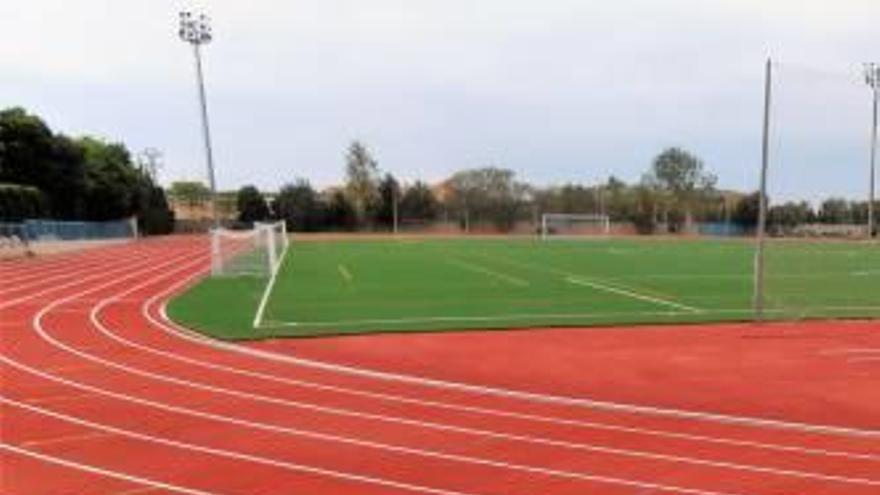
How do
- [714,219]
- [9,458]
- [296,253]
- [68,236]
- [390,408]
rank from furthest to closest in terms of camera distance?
[714,219], [68,236], [296,253], [390,408], [9,458]

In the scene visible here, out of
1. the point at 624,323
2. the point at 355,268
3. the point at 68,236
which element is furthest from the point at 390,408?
the point at 68,236

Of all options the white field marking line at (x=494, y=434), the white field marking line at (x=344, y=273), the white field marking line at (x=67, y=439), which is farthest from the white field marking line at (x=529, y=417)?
the white field marking line at (x=344, y=273)

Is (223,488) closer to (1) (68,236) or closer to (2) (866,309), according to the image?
(2) (866,309)

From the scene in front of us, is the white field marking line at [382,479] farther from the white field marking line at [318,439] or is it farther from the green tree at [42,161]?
the green tree at [42,161]

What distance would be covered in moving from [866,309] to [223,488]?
16.5 metres

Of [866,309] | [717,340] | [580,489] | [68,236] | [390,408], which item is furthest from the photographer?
[68,236]

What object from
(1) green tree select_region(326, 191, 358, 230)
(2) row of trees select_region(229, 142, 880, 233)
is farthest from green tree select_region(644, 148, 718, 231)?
(1) green tree select_region(326, 191, 358, 230)

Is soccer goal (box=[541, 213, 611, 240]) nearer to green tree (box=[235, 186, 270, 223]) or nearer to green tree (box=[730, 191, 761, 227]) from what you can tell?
green tree (box=[730, 191, 761, 227])

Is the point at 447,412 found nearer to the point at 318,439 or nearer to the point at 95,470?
the point at 318,439

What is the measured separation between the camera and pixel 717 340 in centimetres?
1644

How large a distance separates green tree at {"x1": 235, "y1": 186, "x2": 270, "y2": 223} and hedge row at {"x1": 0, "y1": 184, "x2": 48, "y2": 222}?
26970 mm

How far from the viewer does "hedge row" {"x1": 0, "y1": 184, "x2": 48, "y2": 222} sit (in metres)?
51.8

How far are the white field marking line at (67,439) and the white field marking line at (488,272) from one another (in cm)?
1818

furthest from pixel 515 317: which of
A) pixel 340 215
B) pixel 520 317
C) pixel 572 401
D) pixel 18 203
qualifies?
pixel 340 215
